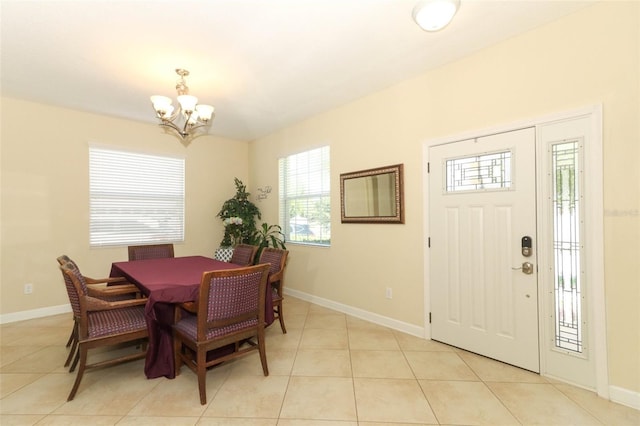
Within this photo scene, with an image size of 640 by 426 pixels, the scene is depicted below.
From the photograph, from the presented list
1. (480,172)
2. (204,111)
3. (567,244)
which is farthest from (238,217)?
(567,244)

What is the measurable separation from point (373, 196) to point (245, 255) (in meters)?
1.70

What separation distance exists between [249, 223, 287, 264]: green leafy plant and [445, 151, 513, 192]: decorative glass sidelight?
8.96ft

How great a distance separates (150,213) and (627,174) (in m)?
5.32

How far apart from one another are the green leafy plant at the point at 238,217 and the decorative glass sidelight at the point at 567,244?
13.2ft

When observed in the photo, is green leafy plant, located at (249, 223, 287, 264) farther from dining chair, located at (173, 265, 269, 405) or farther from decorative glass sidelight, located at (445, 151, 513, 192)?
decorative glass sidelight, located at (445, 151, 513, 192)

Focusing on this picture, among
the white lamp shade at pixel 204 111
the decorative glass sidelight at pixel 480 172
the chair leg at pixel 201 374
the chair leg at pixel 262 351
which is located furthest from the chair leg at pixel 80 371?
the decorative glass sidelight at pixel 480 172

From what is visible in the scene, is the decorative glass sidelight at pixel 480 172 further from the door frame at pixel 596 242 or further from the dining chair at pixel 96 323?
the dining chair at pixel 96 323

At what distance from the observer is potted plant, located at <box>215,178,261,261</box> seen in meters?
4.80

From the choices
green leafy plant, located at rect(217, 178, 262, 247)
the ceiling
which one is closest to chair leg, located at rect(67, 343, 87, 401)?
the ceiling

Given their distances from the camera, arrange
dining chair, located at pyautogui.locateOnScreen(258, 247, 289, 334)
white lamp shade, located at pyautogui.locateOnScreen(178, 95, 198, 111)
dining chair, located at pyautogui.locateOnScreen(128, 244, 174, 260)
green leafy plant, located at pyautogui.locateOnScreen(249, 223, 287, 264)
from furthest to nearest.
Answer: green leafy plant, located at pyautogui.locateOnScreen(249, 223, 287, 264), dining chair, located at pyautogui.locateOnScreen(128, 244, 174, 260), dining chair, located at pyautogui.locateOnScreen(258, 247, 289, 334), white lamp shade, located at pyautogui.locateOnScreen(178, 95, 198, 111)

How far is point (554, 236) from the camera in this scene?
2.19 metres

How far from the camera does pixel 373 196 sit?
3.38 m

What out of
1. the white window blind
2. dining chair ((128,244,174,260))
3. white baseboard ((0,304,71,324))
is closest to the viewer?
white baseboard ((0,304,71,324))

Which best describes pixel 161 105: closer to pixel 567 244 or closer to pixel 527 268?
pixel 527 268
